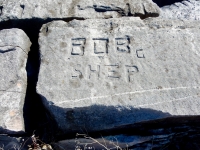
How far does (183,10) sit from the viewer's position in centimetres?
275

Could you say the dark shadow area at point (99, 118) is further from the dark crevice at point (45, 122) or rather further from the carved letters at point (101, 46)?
the carved letters at point (101, 46)

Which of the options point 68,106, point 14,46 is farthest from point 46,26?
point 68,106

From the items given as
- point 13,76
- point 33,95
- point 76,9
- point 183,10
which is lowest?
point 33,95

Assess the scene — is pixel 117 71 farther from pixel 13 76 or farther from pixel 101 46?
pixel 13 76

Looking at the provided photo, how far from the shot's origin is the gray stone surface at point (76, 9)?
244cm

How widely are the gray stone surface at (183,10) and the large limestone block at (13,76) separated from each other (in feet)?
4.05

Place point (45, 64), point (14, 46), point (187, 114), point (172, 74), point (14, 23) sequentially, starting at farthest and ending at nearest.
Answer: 1. point (14, 23)
2. point (14, 46)
3. point (45, 64)
4. point (172, 74)
5. point (187, 114)

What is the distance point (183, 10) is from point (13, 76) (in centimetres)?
162

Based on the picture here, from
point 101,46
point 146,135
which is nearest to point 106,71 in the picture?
point 101,46

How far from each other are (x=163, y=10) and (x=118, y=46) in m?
0.87

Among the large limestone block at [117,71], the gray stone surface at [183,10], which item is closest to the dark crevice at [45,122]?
the large limestone block at [117,71]

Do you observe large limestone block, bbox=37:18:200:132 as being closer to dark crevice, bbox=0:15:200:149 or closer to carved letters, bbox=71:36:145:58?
carved letters, bbox=71:36:145:58

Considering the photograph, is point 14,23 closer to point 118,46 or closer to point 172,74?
point 118,46

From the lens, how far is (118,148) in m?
2.05
